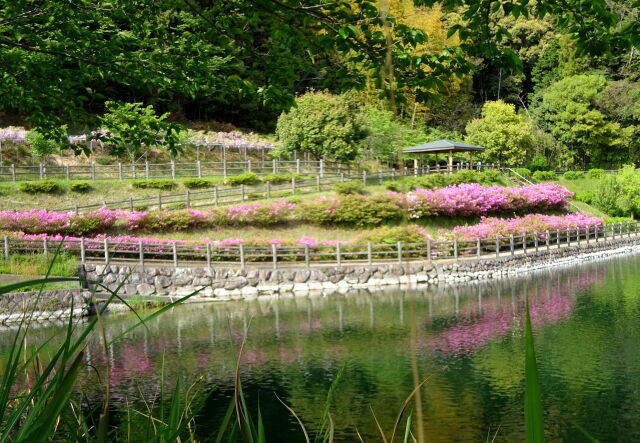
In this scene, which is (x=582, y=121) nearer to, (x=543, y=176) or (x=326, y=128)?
(x=543, y=176)

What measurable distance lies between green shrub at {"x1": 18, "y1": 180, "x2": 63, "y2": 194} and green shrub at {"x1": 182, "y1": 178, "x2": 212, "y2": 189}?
5.56m

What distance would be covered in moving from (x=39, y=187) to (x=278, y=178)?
1070 centimetres

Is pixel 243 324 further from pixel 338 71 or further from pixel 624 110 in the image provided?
pixel 624 110

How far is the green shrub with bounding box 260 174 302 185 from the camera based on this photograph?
97.7 feet

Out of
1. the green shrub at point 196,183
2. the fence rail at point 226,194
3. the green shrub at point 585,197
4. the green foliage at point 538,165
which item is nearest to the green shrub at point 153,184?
the fence rail at point 226,194

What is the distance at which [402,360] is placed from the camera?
11133 mm

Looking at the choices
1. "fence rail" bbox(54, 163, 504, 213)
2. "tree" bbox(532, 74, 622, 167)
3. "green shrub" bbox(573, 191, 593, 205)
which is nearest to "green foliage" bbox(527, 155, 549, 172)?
"tree" bbox(532, 74, 622, 167)

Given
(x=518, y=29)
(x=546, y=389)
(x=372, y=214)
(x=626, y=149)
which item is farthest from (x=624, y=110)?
(x=546, y=389)

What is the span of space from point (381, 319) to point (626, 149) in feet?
142

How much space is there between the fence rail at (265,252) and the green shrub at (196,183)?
7819 mm

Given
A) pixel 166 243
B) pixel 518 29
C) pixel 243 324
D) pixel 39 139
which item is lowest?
pixel 243 324

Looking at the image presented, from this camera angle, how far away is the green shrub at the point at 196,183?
28062mm

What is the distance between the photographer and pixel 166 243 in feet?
67.1

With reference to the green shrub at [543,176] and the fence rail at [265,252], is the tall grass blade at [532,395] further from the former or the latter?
the green shrub at [543,176]
